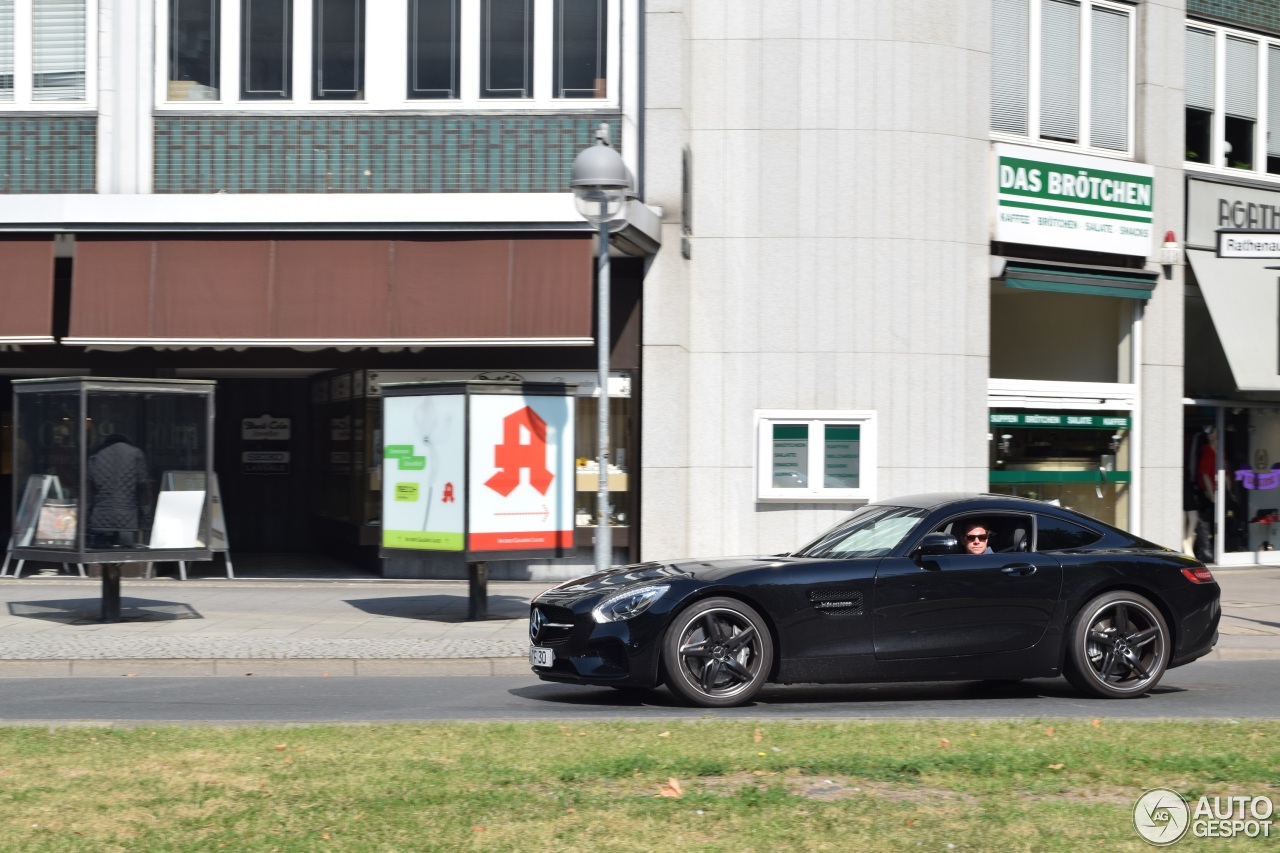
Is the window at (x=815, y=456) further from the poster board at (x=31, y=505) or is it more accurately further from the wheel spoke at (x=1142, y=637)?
the wheel spoke at (x=1142, y=637)

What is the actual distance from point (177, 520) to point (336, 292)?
392 centimetres

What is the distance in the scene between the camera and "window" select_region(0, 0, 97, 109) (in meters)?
17.2

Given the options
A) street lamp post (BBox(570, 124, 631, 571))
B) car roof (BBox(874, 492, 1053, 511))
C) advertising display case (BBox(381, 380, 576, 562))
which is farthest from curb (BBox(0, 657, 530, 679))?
car roof (BBox(874, 492, 1053, 511))

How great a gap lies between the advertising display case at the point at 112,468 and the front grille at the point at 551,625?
5506 millimetres

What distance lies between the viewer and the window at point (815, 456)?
17953 mm

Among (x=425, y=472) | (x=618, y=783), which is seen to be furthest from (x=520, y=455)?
(x=618, y=783)

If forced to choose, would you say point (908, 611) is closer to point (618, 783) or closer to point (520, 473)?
point (618, 783)

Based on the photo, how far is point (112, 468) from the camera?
43.9 feet

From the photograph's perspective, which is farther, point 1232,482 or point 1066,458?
point 1232,482

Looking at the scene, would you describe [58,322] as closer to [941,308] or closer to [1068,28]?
[941,308]

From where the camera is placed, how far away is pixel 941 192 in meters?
18.2

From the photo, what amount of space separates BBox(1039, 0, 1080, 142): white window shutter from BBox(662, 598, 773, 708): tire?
12.4 meters

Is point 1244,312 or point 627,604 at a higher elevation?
point 1244,312

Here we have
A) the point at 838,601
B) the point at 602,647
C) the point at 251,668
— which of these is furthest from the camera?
the point at 251,668
